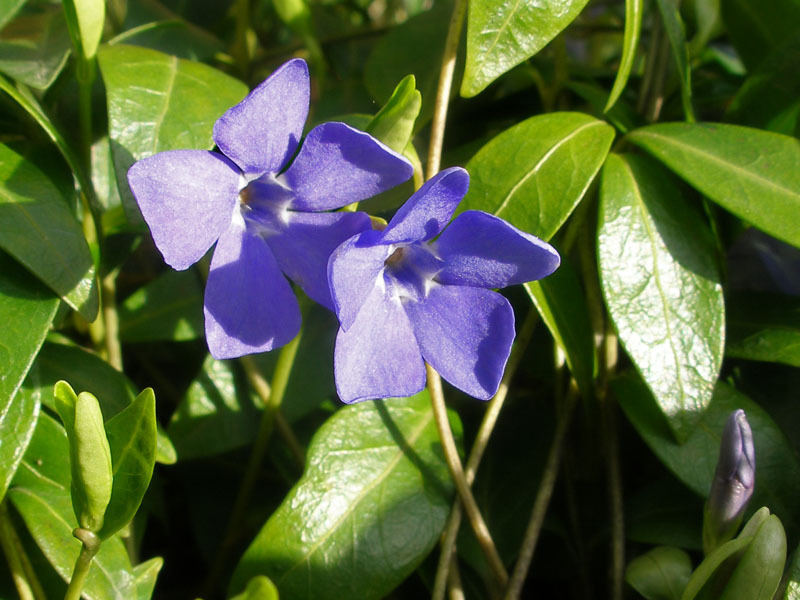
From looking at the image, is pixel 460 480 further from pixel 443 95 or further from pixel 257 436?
pixel 443 95

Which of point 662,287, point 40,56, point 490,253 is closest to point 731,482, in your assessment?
point 662,287

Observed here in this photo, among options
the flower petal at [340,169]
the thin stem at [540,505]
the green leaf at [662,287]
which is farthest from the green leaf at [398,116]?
the thin stem at [540,505]

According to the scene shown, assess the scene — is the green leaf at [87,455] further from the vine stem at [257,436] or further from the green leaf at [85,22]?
the green leaf at [85,22]

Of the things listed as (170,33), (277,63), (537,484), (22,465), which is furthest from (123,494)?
(277,63)

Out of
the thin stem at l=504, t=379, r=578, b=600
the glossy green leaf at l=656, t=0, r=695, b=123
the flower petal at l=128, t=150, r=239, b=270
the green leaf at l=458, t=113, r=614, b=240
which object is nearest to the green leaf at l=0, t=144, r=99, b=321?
the flower petal at l=128, t=150, r=239, b=270

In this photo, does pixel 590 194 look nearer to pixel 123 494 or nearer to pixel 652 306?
pixel 652 306

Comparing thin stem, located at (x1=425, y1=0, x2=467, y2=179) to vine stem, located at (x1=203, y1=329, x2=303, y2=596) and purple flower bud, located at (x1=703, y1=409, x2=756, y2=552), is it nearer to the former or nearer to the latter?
vine stem, located at (x1=203, y1=329, x2=303, y2=596)
